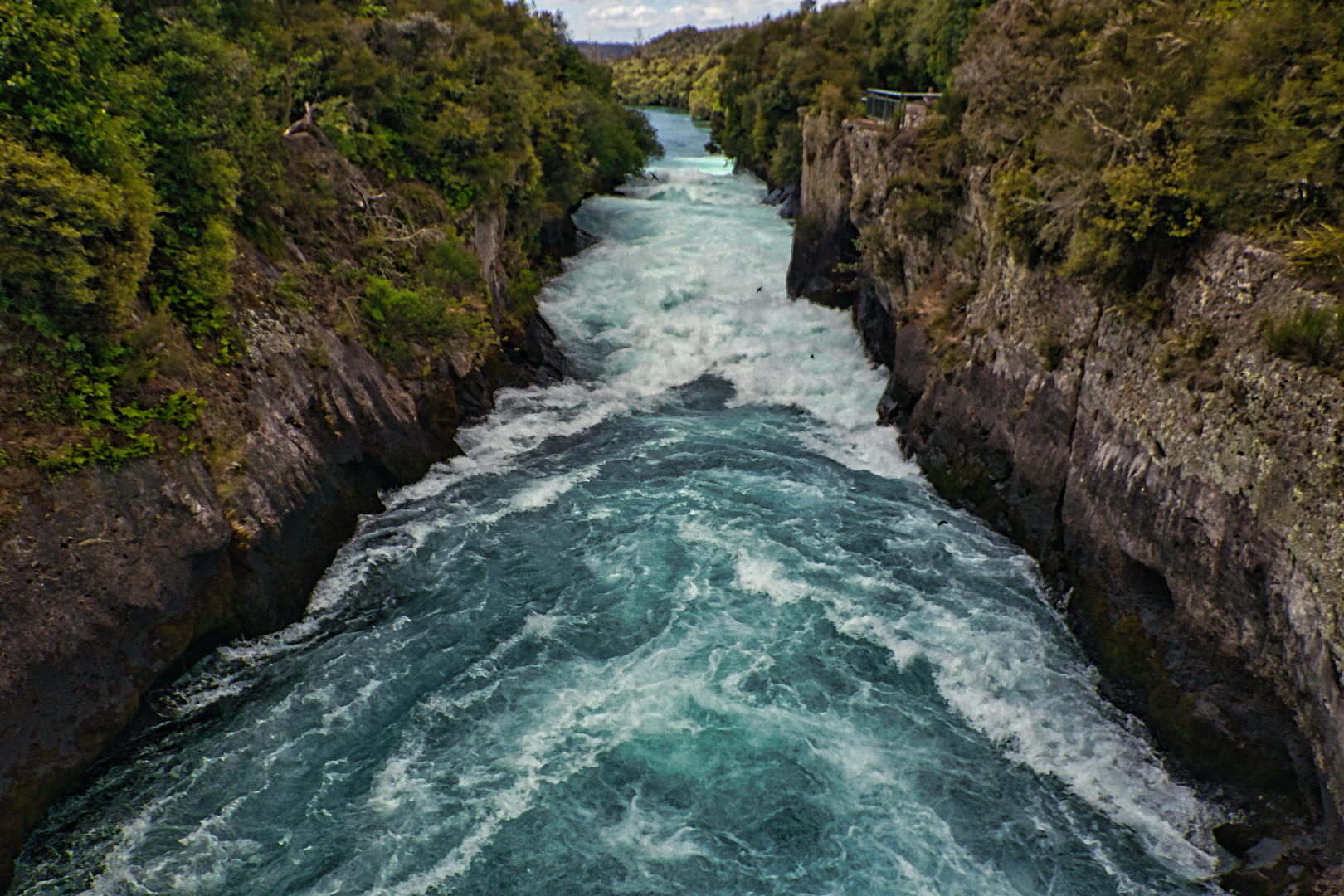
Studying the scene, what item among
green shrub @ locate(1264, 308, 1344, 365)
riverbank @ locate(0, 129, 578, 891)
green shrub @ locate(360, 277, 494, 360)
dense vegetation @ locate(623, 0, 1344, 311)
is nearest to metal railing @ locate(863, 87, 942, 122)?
dense vegetation @ locate(623, 0, 1344, 311)

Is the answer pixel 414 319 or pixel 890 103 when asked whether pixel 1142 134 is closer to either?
pixel 414 319

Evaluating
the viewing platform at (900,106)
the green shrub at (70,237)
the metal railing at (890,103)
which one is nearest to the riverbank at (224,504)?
the green shrub at (70,237)

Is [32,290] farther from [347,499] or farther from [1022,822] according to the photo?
[1022,822]

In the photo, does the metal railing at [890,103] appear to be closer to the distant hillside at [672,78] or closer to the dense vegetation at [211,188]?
the dense vegetation at [211,188]

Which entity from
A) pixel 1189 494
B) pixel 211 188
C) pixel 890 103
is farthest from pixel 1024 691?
pixel 890 103

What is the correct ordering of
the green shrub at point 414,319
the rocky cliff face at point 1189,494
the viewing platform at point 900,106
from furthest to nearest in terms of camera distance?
the viewing platform at point 900,106, the green shrub at point 414,319, the rocky cliff face at point 1189,494

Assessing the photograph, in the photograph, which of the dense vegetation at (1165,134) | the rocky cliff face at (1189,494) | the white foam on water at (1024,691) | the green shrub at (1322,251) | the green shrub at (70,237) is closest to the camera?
the rocky cliff face at (1189,494)
